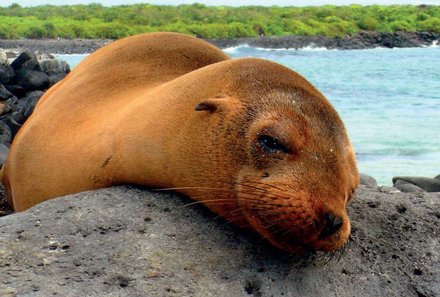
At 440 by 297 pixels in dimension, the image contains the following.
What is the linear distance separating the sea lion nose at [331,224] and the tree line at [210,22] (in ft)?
153

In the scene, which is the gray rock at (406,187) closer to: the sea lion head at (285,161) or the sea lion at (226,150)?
the sea lion at (226,150)

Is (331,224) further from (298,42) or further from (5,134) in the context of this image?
(298,42)

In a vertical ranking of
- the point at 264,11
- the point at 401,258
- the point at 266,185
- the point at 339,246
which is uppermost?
the point at 266,185

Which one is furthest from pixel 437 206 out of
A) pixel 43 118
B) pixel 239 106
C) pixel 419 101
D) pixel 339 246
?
pixel 419 101

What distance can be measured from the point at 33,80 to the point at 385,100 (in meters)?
15.3

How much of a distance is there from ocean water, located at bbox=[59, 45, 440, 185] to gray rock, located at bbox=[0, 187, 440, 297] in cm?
769

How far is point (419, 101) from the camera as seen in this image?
2459 cm

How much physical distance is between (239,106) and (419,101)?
74.1ft

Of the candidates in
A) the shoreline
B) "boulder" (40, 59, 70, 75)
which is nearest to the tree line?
the shoreline

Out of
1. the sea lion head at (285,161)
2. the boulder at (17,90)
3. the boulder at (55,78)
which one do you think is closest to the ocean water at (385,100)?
the boulder at (55,78)

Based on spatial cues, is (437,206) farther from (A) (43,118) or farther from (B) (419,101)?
(B) (419,101)

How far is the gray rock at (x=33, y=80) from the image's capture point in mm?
12555

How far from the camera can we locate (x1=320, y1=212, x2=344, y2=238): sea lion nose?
2.63m

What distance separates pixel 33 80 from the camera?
12656mm
